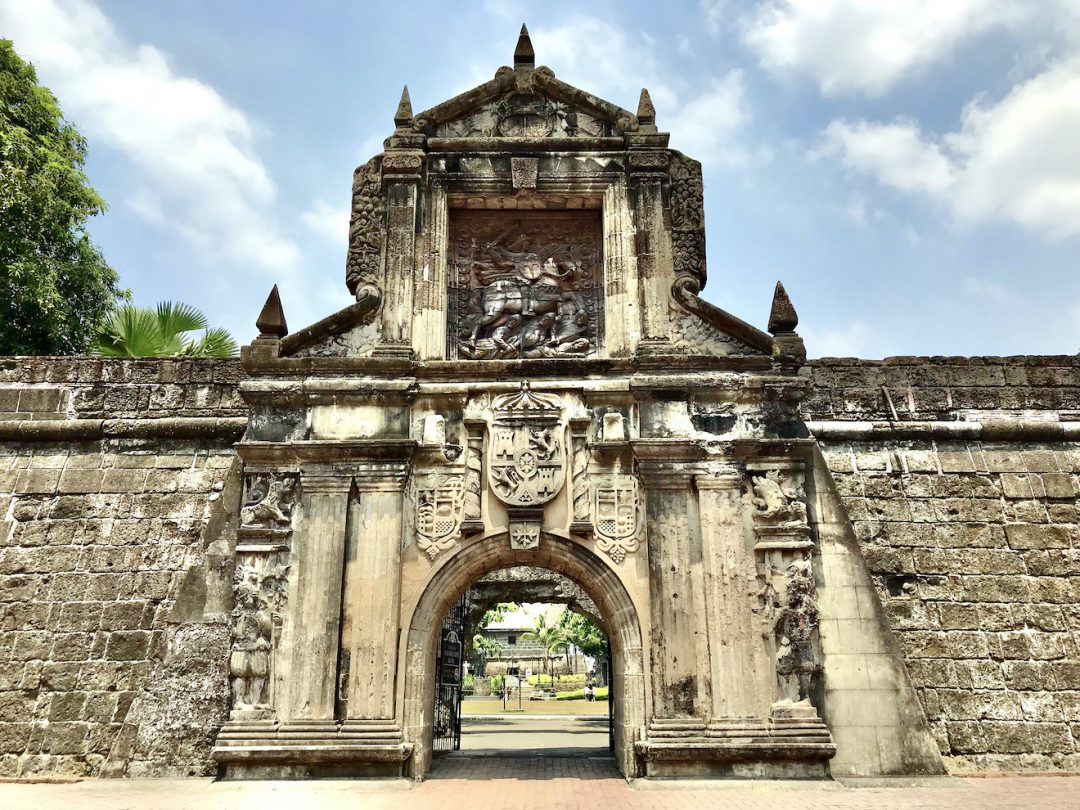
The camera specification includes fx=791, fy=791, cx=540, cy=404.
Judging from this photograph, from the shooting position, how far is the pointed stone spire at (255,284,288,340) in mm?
9227

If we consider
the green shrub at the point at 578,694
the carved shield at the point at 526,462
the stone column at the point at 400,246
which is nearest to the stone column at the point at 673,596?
the carved shield at the point at 526,462

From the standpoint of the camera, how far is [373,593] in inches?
326

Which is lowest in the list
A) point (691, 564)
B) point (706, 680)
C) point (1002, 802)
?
point (1002, 802)

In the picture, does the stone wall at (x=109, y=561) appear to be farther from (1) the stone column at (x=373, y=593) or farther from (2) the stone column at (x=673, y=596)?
(2) the stone column at (x=673, y=596)

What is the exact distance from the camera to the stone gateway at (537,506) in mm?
8086

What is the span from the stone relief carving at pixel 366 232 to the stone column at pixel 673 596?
3990 mm

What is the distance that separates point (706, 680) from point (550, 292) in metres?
4.88

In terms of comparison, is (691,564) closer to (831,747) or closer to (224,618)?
(831,747)

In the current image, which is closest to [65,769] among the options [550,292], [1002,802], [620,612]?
[620,612]

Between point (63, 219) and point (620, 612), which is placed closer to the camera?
point (620, 612)

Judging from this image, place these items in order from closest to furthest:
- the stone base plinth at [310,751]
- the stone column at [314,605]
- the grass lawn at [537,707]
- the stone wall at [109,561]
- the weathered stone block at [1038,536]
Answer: the stone base plinth at [310,751]
the stone column at [314,605]
the stone wall at [109,561]
the weathered stone block at [1038,536]
the grass lawn at [537,707]

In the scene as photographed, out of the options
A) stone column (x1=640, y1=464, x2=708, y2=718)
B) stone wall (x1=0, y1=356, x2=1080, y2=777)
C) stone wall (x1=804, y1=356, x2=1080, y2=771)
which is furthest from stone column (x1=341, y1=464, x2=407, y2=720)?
stone wall (x1=804, y1=356, x2=1080, y2=771)

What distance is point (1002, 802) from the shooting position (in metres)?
7.02

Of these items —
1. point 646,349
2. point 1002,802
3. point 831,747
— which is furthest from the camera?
point 646,349
